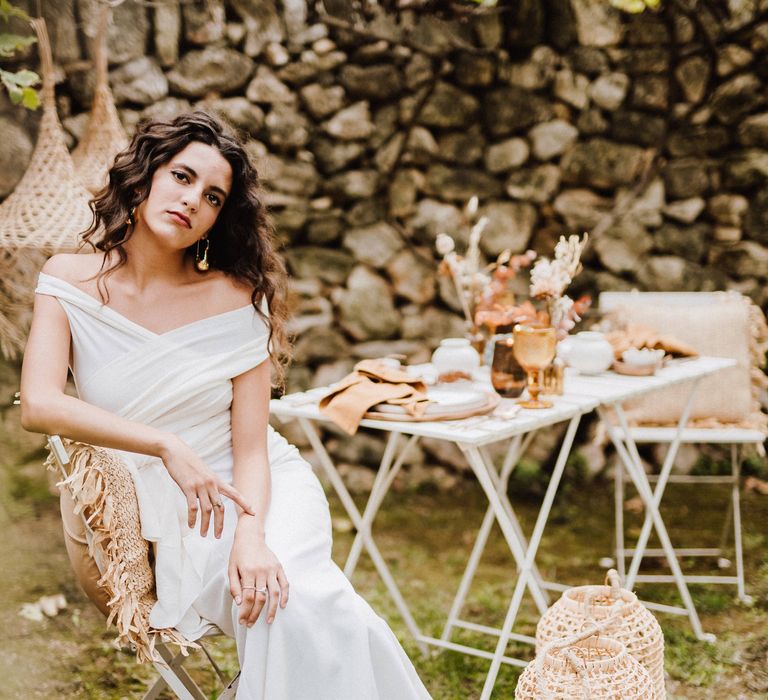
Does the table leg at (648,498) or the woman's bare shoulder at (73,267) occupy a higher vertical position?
the woman's bare shoulder at (73,267)

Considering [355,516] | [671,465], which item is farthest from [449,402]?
[671,465]

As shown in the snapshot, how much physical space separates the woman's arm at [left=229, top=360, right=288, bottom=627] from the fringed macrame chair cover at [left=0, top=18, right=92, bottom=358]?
4.13 ft

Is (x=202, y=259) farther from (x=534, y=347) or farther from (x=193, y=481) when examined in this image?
(x=534, y=347)

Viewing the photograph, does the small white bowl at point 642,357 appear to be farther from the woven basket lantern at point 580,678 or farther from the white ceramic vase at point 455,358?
the woven basket lantern at point 580,678

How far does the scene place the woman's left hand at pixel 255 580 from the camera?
1.59 m

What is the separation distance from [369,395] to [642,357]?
40.5 inches

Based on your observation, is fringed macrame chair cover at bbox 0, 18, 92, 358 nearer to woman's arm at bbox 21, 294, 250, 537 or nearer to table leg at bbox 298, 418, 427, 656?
table leg at bbox 298, 418, 427, 656

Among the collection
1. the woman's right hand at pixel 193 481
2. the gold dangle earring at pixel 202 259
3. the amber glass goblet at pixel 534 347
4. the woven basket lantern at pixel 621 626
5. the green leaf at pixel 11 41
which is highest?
the green leaf at pixel 11 41

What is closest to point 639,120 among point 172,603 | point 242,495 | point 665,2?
point 665,2

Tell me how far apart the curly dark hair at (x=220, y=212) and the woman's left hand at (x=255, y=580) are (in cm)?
54

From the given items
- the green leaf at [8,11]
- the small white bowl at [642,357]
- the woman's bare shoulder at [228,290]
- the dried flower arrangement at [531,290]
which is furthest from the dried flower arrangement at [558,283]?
the green leaf at [8,11]

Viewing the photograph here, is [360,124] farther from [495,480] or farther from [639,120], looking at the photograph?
[495,480]

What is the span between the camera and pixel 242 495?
1.85 m

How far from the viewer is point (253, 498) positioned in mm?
1836
